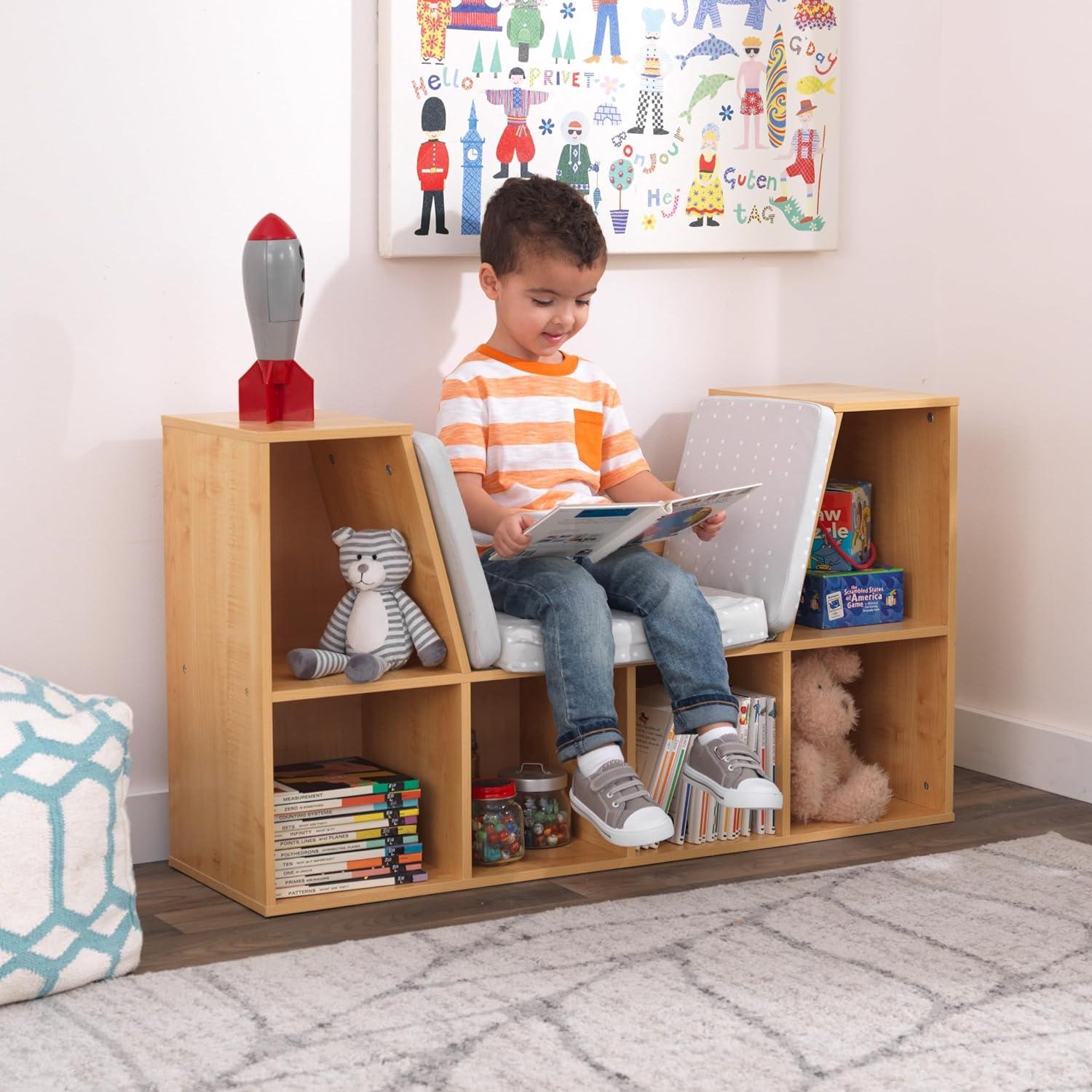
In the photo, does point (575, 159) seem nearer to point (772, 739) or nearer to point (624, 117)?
point (624, 117)

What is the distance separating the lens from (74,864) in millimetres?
1804

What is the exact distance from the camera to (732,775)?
2.16m

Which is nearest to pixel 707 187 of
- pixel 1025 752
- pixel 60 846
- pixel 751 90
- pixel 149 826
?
pixel 751 90

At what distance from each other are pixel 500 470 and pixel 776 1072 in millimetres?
1011

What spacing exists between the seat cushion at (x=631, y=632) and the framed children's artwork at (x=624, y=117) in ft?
2.03

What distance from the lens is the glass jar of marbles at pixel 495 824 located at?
226 cm

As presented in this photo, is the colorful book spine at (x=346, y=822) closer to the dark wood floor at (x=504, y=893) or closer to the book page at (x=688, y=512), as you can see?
the dark wood floor at (x=504, y=893)

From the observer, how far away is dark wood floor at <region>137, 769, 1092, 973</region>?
1.99 metres

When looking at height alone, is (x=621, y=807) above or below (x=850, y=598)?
below

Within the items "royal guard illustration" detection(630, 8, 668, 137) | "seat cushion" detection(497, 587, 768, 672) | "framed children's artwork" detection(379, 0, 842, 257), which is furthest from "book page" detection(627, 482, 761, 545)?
"royal guard illustration" detection(630, 8, 668, 137)

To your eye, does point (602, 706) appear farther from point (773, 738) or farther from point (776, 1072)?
point (776, 1072)

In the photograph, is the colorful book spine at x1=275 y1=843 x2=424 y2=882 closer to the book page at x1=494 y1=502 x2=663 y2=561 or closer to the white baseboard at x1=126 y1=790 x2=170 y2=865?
the white baseboard at x1=126 y1=790 x2=170 y2=865

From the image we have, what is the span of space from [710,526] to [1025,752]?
0.86m

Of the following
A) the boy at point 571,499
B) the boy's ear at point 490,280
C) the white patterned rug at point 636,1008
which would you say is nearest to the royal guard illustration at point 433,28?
the boy at point 571,499
